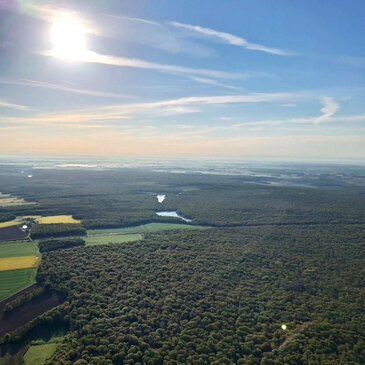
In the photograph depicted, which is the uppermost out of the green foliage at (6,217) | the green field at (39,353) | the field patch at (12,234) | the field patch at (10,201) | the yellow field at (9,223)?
the field patch at (10,201)

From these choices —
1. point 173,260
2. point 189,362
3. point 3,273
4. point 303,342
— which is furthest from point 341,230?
point 3,273

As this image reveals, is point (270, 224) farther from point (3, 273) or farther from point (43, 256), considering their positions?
point (3, 273)

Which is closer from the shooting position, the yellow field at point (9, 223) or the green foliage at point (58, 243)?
the green foliage at point (58, 243)

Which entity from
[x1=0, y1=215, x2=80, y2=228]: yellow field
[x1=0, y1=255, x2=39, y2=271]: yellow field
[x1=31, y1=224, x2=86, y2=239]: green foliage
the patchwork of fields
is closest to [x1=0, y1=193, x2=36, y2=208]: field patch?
[x1=0, y1=215, x2=80, y2=228]: yellow field

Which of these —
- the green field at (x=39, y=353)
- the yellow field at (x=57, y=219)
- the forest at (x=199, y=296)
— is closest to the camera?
the green field at (x=39, y=353)

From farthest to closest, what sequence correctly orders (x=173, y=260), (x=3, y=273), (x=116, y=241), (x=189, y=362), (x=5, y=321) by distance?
(x=116, y=241) < (x=173, y=260) < (x=3, y=273) < (x=5, y=321) < (x=189, y=362)

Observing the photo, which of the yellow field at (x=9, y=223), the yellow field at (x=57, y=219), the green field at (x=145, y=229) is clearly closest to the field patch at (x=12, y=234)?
the yellow field at (x=9, y=223)

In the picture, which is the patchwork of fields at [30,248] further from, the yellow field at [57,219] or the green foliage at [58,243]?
the green foliage at [58,243]

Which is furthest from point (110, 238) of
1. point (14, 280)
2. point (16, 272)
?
point (14, 280)
